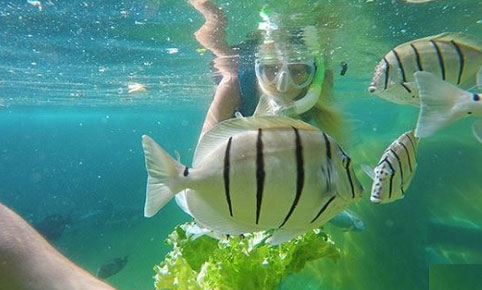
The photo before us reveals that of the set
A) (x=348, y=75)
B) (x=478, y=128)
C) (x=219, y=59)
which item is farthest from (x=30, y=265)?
(x=348, y=75)

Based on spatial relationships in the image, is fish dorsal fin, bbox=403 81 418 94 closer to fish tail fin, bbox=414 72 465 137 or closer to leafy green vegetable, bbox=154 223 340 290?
fish tail fin, bbox=414 72 465 137

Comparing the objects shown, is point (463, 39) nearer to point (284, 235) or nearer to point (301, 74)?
point (301, 74)

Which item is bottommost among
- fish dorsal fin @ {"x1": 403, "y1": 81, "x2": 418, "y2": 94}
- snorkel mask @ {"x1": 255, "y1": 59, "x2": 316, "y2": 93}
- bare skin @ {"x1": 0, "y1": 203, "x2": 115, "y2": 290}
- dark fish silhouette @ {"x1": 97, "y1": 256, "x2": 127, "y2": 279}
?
dark fish silhouette @ {"x1": 97, "y1": 256, "x2": 127, "y2": 279}

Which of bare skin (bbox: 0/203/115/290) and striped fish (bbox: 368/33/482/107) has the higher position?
striped fish (bbox: 368/33/482/107)

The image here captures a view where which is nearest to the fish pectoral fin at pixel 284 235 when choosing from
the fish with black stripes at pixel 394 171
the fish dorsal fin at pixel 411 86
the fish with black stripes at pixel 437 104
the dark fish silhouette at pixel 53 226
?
the fish with black stripes at pixel 437 104

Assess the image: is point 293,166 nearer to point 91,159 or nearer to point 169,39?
point 169,39

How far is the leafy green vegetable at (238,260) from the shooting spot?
13.8 ft

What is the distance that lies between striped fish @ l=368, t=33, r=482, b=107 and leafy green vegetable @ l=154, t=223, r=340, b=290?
196 cm

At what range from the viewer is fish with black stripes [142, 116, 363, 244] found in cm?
166

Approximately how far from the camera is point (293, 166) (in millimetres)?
1687

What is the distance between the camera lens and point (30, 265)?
3.24m

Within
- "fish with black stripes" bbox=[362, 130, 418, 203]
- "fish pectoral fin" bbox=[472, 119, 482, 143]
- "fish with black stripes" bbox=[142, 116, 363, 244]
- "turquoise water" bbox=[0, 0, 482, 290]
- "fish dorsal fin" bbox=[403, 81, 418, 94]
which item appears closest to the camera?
"fish with black stripes" bbox=[142, 116, 363, 244]

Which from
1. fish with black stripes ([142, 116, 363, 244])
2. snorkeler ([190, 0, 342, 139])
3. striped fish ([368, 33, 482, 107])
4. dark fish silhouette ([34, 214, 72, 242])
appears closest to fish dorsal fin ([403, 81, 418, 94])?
striped fish ([368, 33, 482, 107])

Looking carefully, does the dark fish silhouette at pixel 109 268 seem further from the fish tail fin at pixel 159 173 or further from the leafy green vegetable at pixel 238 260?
the fish tail fin at pixel 159 173
